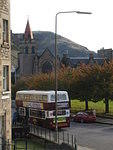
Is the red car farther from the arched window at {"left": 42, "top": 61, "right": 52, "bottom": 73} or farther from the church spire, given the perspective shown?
the church spire

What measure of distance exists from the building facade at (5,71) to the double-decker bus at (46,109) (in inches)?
607

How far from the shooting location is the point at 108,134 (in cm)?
3750

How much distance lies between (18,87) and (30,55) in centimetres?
3808

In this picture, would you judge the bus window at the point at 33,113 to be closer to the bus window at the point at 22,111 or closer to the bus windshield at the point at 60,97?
the bus window at the point at 22,111

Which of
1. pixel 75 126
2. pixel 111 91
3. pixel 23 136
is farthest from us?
pixel 111 91

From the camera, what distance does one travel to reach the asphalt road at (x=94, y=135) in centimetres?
3167

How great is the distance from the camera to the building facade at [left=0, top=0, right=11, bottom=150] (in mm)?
22547

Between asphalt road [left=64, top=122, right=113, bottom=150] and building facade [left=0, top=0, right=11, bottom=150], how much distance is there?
9.45m

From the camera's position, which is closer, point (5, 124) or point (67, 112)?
point (5, 124)

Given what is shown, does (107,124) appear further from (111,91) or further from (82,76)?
(82,76)

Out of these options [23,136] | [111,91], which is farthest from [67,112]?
[111,91]

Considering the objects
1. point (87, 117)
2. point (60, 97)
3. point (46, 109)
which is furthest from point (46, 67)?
point (46, 109)

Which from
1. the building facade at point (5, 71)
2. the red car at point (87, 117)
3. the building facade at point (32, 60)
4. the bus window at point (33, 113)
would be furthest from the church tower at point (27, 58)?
the building facade at point (5, 71)

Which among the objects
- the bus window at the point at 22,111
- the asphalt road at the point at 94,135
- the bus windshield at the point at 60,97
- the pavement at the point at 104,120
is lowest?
the asphalt road at the point at 94,135
